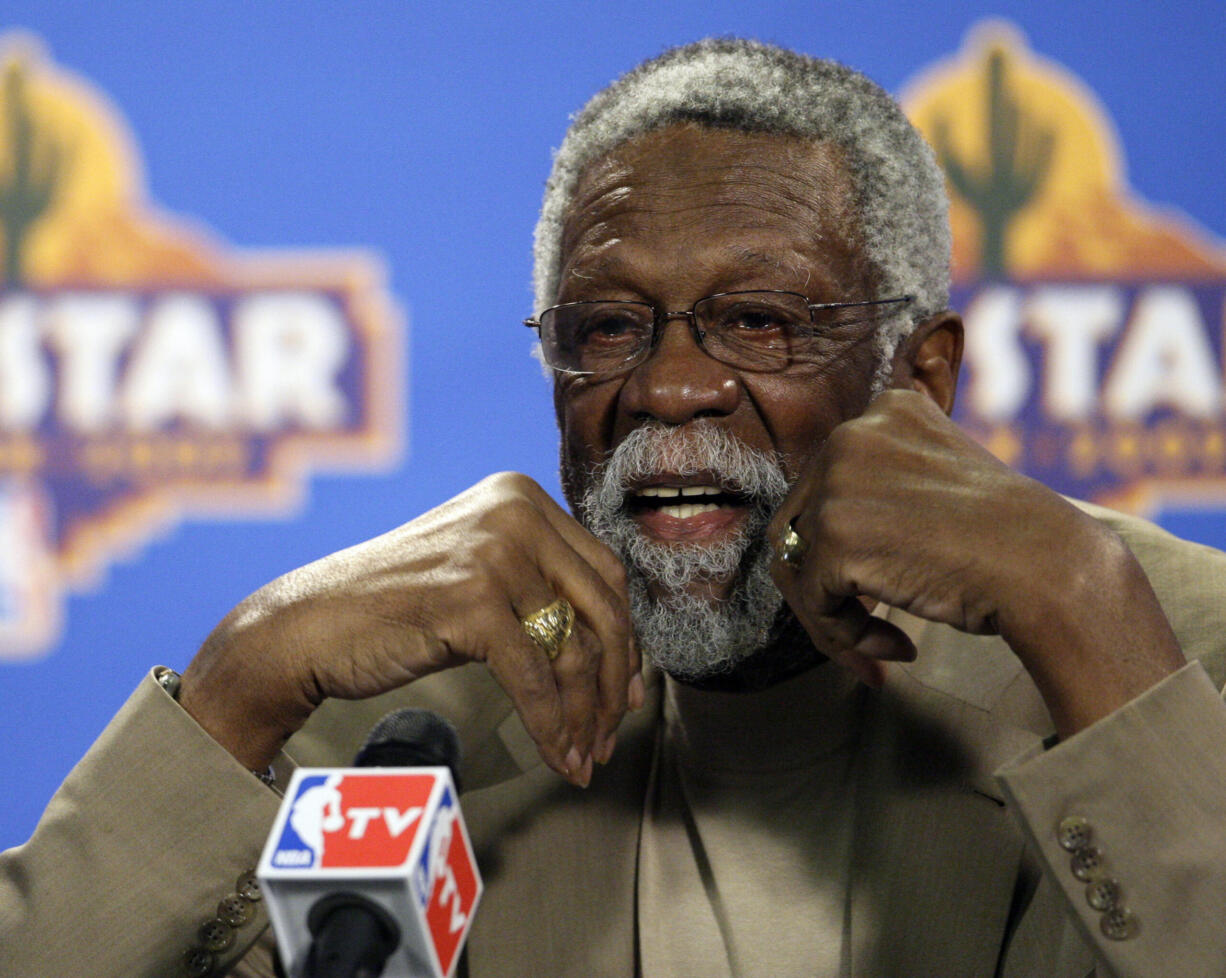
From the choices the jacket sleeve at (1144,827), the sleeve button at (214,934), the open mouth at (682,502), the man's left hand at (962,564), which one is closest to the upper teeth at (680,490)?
the open mouth at (682,502)

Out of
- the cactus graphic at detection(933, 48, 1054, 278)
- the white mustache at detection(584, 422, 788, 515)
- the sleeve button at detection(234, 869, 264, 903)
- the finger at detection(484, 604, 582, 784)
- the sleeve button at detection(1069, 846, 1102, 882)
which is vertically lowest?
the sleeve button at detection(234, 869, 264, 903)

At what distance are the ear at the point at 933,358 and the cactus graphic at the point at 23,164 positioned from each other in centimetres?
196

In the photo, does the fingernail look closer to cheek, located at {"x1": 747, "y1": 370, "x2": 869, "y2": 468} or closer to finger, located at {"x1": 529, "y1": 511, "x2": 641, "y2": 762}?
finger, located at {"x1": 529, "y1": 511, "x2": 641, "y2": 762}

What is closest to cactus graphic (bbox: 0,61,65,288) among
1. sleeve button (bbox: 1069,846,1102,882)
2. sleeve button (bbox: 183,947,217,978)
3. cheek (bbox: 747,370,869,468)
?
cheek (bbox: 747,370,869,468)

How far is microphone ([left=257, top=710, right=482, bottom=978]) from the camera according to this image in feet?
2.57

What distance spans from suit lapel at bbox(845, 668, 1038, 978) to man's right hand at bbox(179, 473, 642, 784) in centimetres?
41

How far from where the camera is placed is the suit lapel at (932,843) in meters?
1.46

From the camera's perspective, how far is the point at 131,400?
2.87 m

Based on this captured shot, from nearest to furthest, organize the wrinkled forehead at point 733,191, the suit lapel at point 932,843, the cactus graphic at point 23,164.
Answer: the suit lapel at point 932,843, the wrinkled forehead at point 733,191, the cactus graphic at point 23,164

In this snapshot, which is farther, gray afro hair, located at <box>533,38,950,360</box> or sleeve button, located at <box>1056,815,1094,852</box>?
gray afro hair, located at <box>533,38,950,360</box>

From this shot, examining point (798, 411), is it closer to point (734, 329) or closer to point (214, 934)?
point (734, 329)

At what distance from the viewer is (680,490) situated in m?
1.62

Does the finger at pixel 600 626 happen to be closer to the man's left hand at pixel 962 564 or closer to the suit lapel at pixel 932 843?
the man's left hand at pixel 962 564

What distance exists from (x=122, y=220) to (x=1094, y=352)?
203 centimetres
